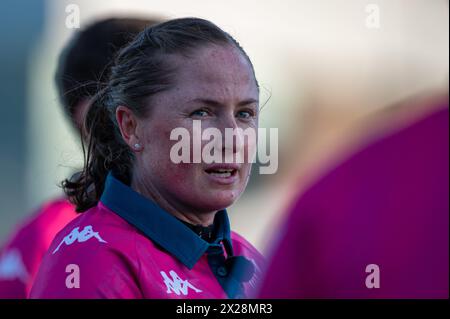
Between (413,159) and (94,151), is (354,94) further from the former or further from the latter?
(413,159)

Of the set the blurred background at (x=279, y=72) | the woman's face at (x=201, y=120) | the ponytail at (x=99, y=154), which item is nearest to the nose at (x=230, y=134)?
the woman's face at (x=201, y=120)

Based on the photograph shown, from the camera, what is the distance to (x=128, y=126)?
1926mm

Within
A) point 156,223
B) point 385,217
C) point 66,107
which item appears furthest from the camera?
point 66,107

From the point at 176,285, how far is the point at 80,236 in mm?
237

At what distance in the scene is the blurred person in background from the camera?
2557 millimetres

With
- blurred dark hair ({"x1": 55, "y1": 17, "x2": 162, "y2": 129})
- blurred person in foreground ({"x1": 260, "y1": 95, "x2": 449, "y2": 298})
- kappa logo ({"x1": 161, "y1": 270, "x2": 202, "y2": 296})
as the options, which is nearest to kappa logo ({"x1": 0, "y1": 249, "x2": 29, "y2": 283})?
blurred dark hair ({"x1": 55, "y1": 17, "x2": 162, "y2": 129})

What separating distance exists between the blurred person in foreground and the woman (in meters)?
0.90

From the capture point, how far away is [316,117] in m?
4.95

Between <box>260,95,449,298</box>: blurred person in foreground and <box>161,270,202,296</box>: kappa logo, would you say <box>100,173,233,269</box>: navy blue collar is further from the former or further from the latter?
<box>260,95,449,298</box>: blurred person in foreground

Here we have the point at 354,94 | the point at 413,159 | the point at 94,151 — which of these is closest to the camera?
the point at 413,159

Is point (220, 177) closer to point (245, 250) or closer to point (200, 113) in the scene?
point (200, 113)

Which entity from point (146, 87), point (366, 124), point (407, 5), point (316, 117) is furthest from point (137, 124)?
point (316, 117)

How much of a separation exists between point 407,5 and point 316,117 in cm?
116

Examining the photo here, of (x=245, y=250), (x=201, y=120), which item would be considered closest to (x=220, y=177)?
(x=201, y=120)
